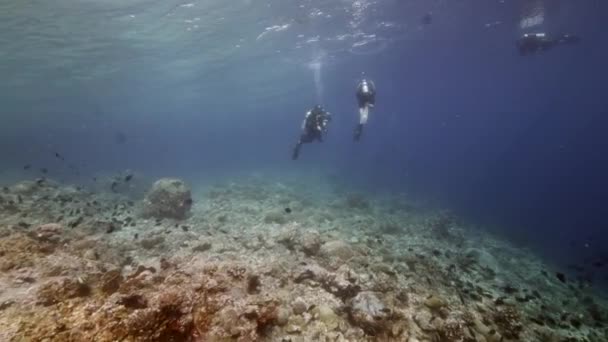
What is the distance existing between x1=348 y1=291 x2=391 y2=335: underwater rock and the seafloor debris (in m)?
0.02

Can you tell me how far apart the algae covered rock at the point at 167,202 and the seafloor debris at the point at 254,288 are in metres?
1.17

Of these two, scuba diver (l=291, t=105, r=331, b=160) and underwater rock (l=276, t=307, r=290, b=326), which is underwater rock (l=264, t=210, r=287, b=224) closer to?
scuba diver (l=291, t=105, r=331, b=160)

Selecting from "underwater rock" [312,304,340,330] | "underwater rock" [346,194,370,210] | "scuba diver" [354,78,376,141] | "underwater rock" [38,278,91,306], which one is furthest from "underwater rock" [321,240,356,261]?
"underwater rock" [346,194,370,210]

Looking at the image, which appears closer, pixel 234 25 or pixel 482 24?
pixel 234 25

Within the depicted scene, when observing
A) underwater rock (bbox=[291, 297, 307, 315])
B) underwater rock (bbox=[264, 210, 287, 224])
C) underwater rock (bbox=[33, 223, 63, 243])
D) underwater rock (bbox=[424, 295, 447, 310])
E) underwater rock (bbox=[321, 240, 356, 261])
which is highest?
underwater rock (bbox=[33, 223, 63, 243])

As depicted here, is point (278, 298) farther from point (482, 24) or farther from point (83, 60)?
point (83, 60)

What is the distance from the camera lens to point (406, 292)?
739 cm

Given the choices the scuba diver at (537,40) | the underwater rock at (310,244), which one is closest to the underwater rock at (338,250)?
the underwater rock at (310,244)

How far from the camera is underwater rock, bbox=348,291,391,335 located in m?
5.80

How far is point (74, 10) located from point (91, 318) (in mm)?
21447

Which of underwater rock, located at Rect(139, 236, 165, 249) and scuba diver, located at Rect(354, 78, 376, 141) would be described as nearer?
underwater rock, located at Rect(139, 236, 165, 249)

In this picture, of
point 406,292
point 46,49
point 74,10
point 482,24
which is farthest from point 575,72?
point 46,49

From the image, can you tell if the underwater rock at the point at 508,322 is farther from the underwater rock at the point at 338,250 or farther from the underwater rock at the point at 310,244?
the underwater rock at the point at 310,244

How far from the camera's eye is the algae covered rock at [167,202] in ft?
46.0
